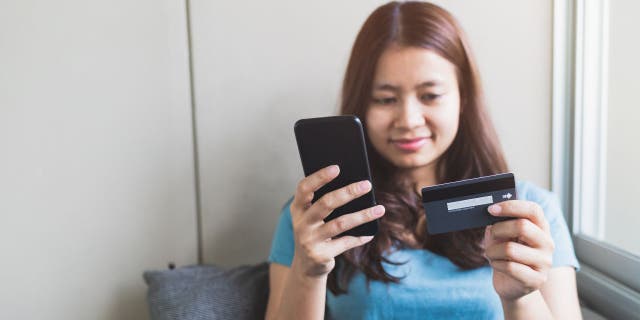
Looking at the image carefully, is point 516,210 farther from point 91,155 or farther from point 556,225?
point 91,155

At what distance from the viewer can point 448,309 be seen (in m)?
0.89

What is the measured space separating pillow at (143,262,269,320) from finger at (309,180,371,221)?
1.32 ft

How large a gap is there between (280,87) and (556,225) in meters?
0.75

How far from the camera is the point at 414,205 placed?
1.03 meters

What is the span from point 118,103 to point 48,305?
471 millimetres

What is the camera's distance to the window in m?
1.02

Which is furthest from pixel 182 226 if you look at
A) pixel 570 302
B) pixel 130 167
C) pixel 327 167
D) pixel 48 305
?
pixel 570 302

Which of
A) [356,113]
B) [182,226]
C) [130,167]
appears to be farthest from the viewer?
[182,226]

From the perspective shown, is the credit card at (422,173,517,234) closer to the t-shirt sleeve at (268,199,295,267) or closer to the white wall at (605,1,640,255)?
the t-shirt sleeve at (268,199,295,267)

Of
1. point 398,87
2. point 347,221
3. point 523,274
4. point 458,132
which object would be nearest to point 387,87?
point 398,87

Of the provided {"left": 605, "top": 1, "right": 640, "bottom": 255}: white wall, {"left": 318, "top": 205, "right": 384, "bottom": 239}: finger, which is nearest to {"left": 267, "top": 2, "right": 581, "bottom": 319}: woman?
{"left": 318, "top": 205, "right": 384, "bottom": 239}: finger

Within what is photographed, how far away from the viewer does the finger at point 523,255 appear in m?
0.67

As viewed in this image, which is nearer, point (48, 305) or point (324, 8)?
point (48, 305)

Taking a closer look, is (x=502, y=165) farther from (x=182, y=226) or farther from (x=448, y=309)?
(x=182, y=226)
